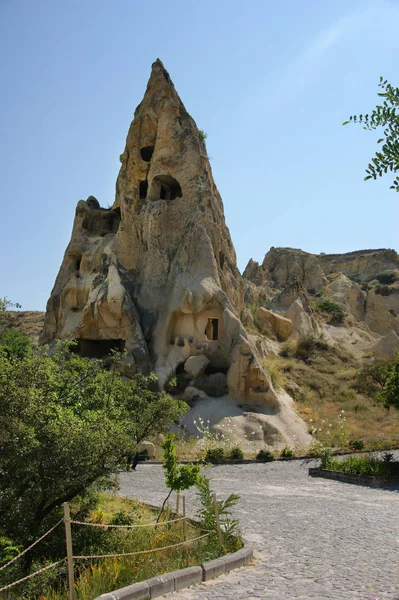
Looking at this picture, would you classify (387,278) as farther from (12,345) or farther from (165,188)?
(12,345)

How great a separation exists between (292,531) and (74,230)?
82.4 feet

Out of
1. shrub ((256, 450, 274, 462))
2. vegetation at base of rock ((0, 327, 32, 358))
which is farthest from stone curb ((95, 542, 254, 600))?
shrub ((256, 450, 274, 462))

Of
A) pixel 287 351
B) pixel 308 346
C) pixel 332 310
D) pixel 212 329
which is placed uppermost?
pixel 332 310

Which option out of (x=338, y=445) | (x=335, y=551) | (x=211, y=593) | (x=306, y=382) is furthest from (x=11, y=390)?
(x=306, y=382)

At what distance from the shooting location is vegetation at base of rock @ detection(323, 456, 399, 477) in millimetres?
14523

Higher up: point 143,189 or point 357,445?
point 143,189

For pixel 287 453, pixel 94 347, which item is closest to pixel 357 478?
pixel 287 453

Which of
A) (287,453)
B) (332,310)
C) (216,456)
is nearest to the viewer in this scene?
(216,456)

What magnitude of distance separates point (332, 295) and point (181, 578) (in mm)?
53929

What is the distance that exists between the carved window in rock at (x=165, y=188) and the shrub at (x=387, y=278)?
46391 mm

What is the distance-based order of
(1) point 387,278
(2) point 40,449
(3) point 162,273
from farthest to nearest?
1. (1) point 387,278
2. (3) point 162,273
3. (2) point 40,449

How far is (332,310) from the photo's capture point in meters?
50.3

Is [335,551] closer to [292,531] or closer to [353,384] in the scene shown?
[292,531]

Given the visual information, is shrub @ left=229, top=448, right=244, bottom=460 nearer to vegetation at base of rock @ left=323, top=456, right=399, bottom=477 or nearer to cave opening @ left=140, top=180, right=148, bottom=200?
vegetation at base of rock @ left=323, top=456, right=399, bottom=477
